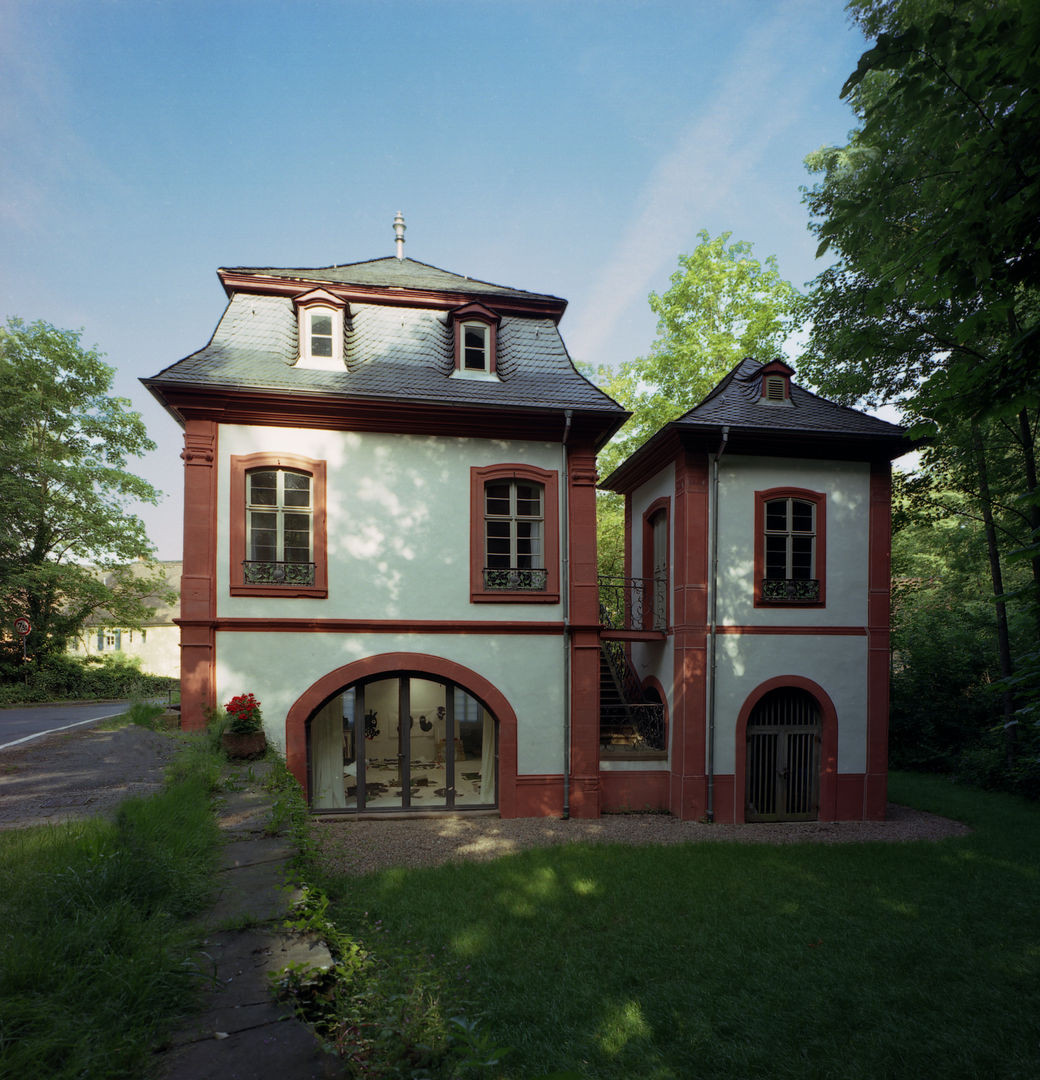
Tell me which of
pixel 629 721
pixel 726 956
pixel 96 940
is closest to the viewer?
pixel 96 940

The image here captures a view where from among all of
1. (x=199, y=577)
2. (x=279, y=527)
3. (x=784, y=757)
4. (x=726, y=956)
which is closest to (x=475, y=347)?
(x=279, y=527)

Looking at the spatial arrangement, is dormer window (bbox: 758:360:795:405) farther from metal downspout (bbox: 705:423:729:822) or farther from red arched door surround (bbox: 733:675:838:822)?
red arched door surround (bbox: 733:675:838:822)

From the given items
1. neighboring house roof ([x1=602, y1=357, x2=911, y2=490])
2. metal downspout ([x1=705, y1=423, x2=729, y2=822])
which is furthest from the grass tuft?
neighboring house roof ([x1=602, y1=357, x2=911, y2=490])

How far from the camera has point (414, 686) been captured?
11602mm

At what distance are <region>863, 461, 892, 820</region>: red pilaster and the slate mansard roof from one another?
5279 mm

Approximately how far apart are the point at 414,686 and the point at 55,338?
23113 mm

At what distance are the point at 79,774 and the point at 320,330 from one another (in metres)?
7.61

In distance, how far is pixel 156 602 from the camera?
3803 centimetres

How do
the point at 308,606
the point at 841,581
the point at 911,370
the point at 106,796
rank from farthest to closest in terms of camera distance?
the point at 911,370 → the point at 841,581 → the point at 308,606 → the point at 106,796

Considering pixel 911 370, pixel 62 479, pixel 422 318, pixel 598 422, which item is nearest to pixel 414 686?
pixel 598 422

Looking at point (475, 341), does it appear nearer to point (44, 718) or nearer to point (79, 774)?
point (79, 774)

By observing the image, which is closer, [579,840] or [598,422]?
[579,840]

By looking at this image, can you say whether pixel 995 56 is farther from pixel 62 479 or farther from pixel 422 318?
pixel 62 479

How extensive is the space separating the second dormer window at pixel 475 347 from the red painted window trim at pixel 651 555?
14.4ft
